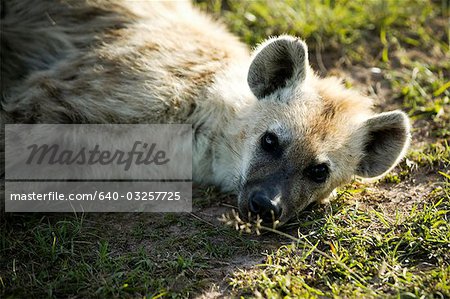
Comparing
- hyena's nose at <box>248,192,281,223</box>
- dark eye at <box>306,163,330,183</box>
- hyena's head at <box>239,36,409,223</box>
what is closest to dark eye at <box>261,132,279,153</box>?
hyena's head at <box>239,36,409,223</box>

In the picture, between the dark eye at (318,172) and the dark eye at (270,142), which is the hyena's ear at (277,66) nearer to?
the dark eye at (270,142)

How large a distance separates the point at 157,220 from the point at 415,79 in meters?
2.41

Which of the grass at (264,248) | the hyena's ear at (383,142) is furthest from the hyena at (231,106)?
the grass at (264,248)

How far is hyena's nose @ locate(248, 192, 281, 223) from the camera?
307cm

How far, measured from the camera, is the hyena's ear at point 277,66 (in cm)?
348

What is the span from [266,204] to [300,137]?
1.51 feet

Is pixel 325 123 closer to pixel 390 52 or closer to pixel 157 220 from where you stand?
pixel 157 220

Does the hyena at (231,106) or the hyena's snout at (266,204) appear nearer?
the hyena's snout at (266,204)

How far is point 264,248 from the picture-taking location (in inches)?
125

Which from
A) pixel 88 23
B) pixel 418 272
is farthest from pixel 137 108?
pixel 418 272

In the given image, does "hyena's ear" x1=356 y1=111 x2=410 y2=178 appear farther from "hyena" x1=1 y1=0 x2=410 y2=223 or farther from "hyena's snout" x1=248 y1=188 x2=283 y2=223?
"hyena's snout" x1=248 y1=188 x2=283 y2=223

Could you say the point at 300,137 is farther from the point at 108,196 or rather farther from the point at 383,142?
the point at 108,196

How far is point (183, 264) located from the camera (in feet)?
9.78

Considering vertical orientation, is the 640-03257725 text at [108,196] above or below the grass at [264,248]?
below
